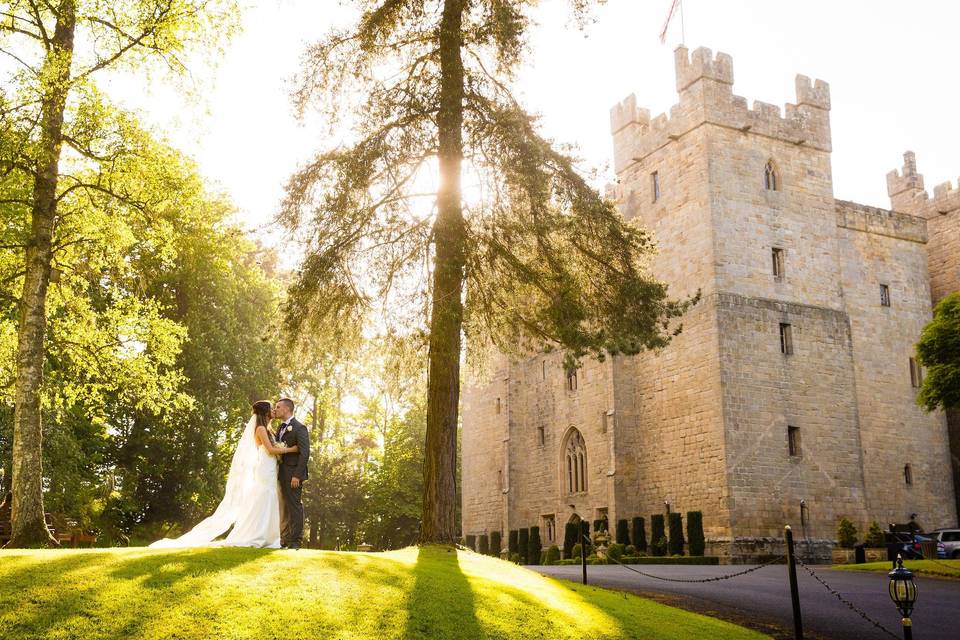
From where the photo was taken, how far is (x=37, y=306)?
45.2ft

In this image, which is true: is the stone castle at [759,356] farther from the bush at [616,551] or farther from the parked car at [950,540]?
the parked car at [950,540]

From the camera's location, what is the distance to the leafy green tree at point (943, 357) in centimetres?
2320

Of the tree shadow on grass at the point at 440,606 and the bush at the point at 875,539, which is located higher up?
the tree shadow on grass at the point at 440,606

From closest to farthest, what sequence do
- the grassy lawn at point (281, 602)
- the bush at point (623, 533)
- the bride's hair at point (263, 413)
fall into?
1. the grassy lawn at point (281, 602)
2. the bride's hair at point (263, 413)
3. the bush at point (623, 533)

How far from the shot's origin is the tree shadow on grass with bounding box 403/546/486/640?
846 centimetres

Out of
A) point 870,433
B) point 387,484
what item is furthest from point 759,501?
point 387,484

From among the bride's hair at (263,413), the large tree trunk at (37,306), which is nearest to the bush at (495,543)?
the large tree trunk at (37,306)

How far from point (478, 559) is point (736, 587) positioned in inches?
223

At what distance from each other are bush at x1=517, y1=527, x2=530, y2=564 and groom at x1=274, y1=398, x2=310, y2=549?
2492cm

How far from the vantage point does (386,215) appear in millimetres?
15266

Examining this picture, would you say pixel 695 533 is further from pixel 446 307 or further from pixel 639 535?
pixel 446 307

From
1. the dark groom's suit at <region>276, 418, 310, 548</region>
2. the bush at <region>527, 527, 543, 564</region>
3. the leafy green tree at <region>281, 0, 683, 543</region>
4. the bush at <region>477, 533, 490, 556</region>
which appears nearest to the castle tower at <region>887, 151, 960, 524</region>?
the bush at <region>527, 527, 543, 564</region>

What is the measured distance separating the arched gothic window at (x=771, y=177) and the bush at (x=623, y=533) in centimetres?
1295

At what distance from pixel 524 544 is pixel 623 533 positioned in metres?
6.64
